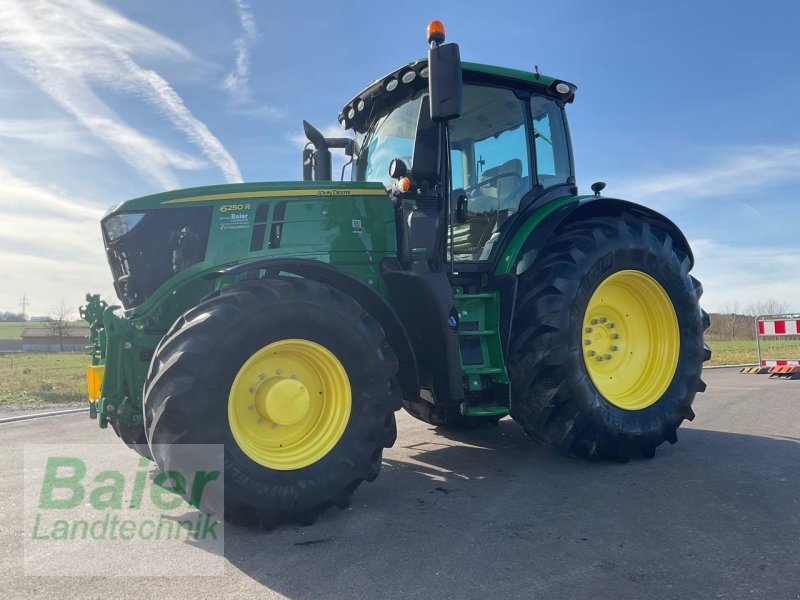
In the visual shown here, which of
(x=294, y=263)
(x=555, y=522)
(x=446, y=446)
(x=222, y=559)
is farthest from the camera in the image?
(x=446, y=446)

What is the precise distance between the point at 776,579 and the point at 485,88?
385cm

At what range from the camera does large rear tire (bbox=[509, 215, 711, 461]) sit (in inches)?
170

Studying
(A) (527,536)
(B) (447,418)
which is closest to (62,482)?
(B) (447,418)

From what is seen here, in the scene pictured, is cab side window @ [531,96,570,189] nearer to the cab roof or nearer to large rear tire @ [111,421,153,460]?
the cab roof

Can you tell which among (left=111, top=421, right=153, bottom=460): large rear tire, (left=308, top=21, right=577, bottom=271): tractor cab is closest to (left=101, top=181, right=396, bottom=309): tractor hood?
(left=308, top=21, right=577, bottom=271): tractor cab

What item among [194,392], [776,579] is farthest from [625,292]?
[194,392]

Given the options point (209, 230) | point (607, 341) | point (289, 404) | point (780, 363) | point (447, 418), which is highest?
point (209, 230)

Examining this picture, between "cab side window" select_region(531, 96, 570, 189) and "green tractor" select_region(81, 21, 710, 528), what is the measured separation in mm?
19

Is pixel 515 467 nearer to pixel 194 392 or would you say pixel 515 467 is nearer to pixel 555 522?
pixel 555 522

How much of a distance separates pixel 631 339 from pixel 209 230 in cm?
343

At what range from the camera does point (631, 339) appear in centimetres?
506

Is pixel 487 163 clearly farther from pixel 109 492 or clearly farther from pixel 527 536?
pixel 109 492

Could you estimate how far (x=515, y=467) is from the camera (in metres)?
4.57

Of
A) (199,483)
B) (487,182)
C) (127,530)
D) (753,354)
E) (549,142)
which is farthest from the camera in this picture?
(753,354)
